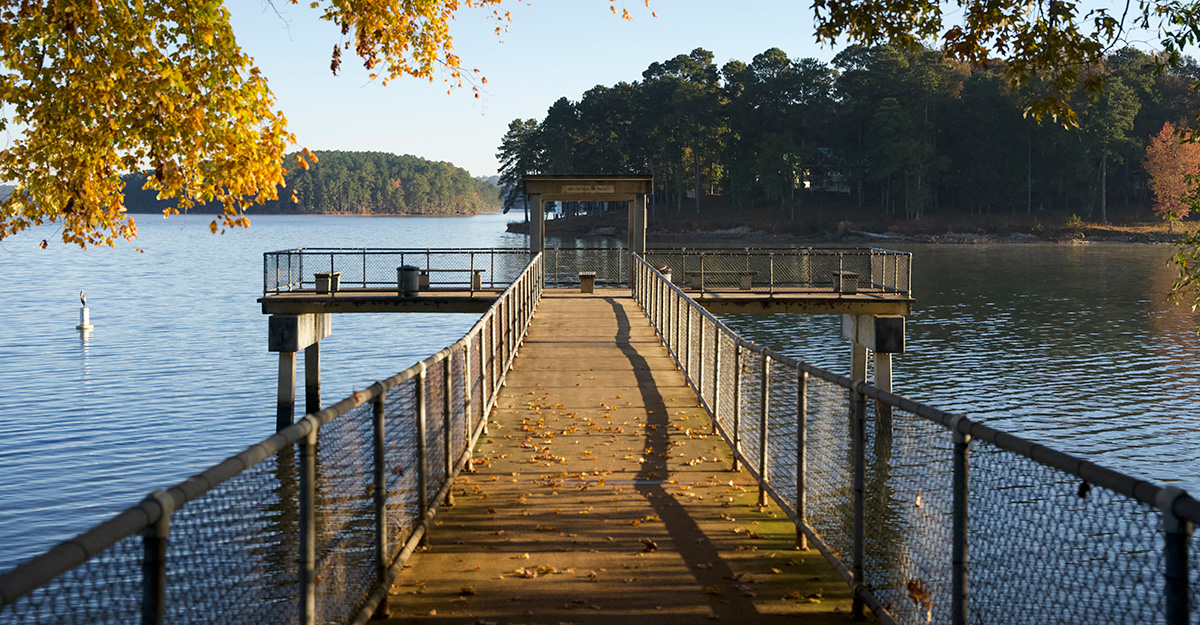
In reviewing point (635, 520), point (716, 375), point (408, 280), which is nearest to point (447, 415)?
point (635, 520)

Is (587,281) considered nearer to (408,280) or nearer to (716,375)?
(408,280)

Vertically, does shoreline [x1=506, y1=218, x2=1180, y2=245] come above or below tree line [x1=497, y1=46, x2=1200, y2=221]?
below

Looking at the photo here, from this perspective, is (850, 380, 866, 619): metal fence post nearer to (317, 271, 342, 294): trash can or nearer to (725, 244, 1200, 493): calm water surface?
(725, 244, 1200, 493): calm water surface

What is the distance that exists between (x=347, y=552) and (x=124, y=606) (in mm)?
2385

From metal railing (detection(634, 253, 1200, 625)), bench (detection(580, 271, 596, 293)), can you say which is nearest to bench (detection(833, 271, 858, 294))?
bench (detection(580, 271, 596, 293))

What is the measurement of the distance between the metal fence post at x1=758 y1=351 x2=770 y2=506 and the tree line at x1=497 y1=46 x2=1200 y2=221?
356 feet

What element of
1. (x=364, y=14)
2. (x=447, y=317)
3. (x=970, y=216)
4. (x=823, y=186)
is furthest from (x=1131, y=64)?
(x=364, y=14)

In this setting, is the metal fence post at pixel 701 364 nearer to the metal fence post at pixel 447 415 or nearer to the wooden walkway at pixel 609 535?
the wooden walkway at pixel 609 535

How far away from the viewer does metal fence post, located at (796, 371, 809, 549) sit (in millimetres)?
6660

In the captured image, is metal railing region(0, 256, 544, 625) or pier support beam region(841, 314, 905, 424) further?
pier support beam region(841, 314, 905, 424)

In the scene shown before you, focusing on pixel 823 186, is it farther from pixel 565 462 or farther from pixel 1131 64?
pixel 565 462

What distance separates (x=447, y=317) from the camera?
2101 inches

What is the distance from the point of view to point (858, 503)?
578 cm

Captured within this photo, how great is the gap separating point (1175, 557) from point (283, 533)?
3.59 m
